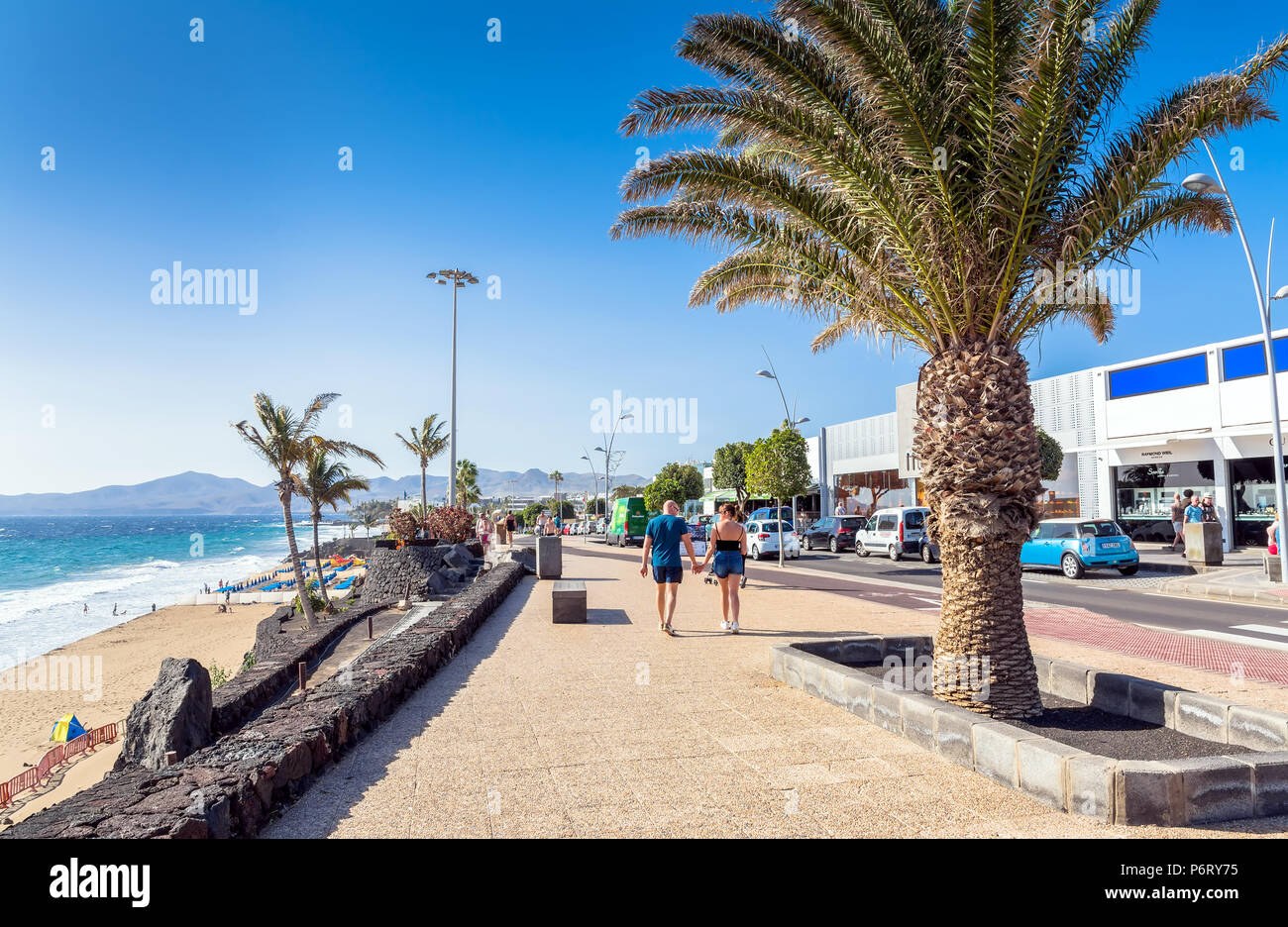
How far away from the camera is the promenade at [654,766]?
12.5 ft

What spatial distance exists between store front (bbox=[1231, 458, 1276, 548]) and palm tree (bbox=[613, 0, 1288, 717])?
76.3 ft

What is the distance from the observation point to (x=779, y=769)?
4.63 m

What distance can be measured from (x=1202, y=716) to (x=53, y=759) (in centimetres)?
1598

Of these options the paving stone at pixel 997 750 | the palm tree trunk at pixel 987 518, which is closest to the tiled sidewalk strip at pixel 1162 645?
the palm tree trunk at pixel 987 518

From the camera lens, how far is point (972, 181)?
19.4 ft

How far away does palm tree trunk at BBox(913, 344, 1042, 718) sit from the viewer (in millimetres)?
5461

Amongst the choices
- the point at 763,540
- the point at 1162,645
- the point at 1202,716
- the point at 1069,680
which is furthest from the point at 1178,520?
the point at 1202,716

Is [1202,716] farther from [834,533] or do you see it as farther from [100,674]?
[100,674]

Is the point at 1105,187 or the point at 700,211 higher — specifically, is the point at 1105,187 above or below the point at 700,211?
below

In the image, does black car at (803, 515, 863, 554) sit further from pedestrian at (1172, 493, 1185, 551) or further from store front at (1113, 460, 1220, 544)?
pedestrian at (1172, 493, 1185, 551)

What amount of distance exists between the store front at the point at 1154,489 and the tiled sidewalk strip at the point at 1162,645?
18055mm

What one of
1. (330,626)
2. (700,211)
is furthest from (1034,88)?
(330,626)
